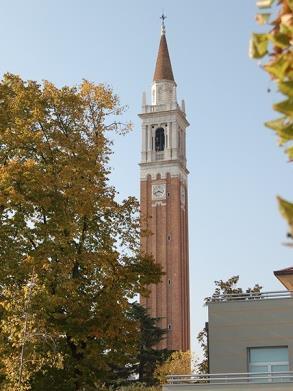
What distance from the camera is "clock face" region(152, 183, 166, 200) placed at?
303 ft

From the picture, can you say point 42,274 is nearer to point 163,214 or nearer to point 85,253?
point 85,253

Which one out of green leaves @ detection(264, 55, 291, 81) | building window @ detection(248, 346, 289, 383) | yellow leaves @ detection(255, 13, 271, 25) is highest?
building window @ detection(248, 346, 289, 383)

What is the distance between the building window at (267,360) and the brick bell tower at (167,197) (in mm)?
59397

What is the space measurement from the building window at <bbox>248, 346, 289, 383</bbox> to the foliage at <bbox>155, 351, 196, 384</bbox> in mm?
29463

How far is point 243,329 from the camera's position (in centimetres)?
2336

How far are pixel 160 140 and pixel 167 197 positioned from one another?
8.33 meters

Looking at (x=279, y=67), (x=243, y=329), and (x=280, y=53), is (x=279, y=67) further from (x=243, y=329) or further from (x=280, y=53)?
(x=243, y=329)

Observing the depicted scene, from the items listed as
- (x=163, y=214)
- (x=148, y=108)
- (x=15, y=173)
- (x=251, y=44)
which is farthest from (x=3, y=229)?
(x=148, y=108)

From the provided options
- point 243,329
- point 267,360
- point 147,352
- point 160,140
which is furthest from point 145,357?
point 160,140

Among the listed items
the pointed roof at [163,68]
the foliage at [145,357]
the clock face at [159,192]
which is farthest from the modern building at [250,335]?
the pointed roof at [163,68]

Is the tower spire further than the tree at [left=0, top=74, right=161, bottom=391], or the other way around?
the tower spire

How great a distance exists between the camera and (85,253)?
21.2 meters

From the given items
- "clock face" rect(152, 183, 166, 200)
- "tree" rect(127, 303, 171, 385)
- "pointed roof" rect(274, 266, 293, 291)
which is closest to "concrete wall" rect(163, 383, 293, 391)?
"pointed roof" rect(274, 266, 293, 291)

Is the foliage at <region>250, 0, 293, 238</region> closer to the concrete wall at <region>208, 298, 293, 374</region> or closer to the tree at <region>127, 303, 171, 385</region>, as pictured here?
the concrete wall at <region>208, 298, 293, 374</region>
